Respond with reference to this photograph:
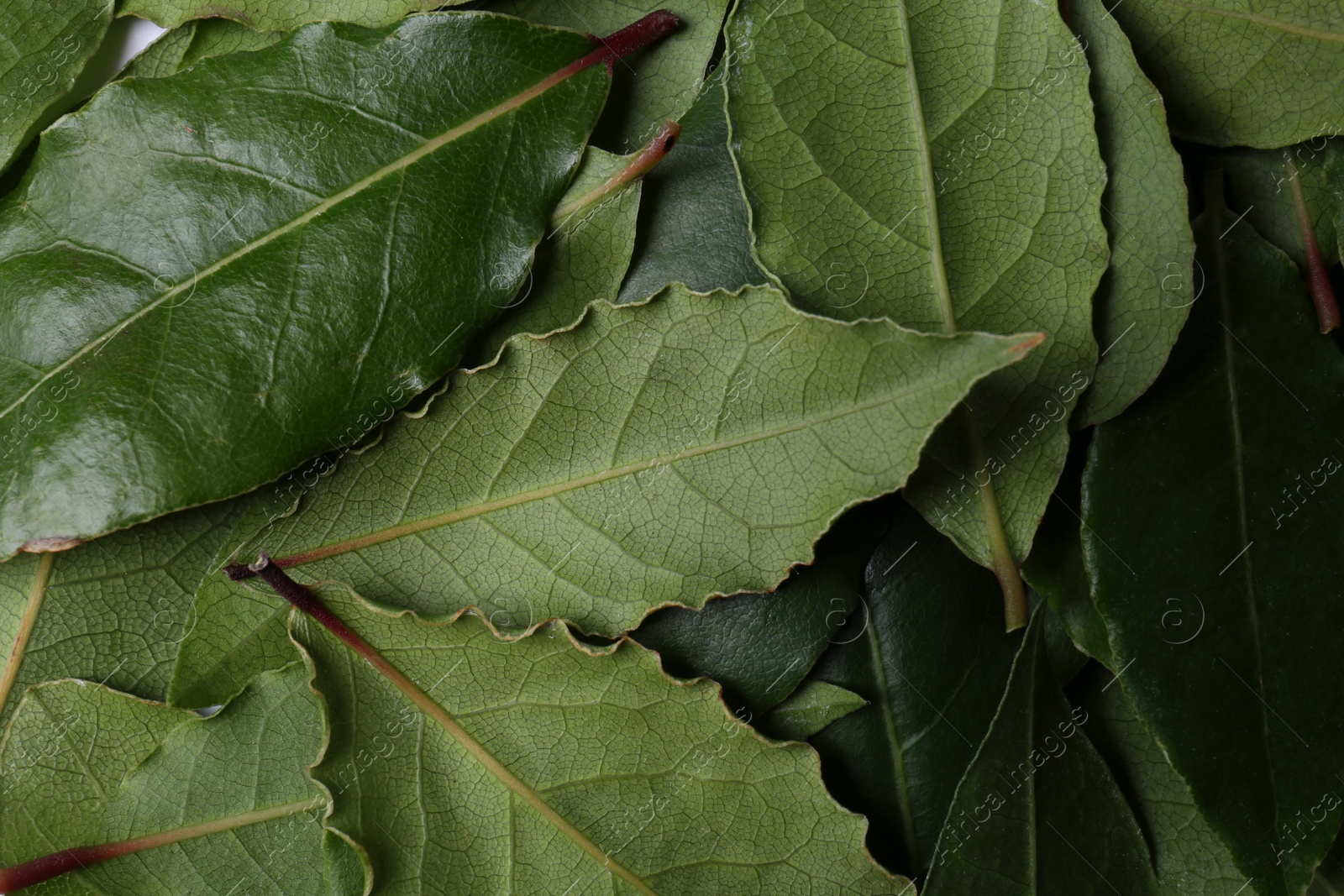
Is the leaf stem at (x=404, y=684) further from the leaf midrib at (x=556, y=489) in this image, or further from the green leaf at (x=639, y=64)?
the green leaf at (x=639, y=64)

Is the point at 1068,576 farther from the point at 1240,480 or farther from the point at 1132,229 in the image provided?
the point at 1132,229

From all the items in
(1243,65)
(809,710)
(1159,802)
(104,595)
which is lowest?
(1159,802)

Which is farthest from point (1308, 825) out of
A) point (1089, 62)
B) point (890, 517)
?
point (1089, 62)

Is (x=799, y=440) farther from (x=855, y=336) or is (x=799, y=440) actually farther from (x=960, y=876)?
(x=960, y=876)

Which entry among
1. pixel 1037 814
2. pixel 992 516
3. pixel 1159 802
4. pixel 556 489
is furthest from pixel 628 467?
pixel 1159 802

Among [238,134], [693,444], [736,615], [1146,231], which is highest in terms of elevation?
[238,134]

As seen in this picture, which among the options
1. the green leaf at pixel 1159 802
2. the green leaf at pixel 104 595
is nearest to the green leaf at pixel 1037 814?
the green leaf at pixel 1159 802

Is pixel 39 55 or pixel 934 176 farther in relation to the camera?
pixel 39 55
